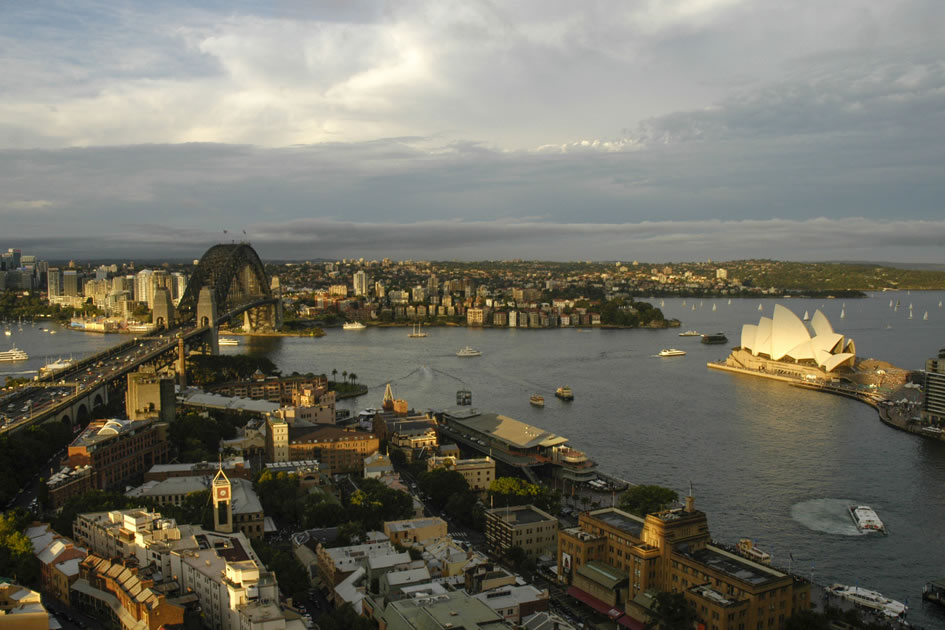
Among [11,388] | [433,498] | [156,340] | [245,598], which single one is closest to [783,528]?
[433,498]

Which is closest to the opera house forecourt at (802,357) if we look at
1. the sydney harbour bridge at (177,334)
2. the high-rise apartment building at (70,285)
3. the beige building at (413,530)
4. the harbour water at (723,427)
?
the harbour water at (723,427)

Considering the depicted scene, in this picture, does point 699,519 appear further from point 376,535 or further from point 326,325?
point 326,325

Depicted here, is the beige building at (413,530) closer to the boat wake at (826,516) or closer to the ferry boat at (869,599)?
the ferry boat at (869,599)

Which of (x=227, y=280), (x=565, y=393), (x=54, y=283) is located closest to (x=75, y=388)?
(x=565, y=393)

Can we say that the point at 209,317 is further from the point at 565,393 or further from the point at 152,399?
the point at 565,393

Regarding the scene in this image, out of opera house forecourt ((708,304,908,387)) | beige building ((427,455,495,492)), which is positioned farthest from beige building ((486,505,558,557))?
opera house forecourt ((708,304,908,387))

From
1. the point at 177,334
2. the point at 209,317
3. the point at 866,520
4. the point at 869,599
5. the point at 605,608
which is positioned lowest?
the point at 605,608

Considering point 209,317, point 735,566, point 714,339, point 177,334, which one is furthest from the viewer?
point 714,339
